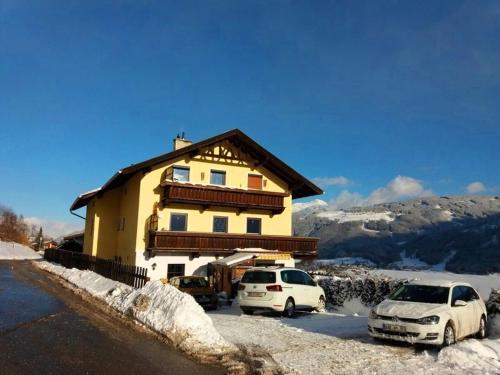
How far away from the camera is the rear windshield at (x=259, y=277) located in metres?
16.3

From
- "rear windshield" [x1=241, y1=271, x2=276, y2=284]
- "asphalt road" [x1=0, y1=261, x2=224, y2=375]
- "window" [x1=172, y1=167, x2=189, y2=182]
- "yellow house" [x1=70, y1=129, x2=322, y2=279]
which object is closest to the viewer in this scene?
"asphalt road" [x1=0, y1=261, x2=224, y2=375]

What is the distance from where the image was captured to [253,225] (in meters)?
30.5

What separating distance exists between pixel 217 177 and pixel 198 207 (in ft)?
8.32

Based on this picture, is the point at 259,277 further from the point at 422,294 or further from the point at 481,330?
the point at 481,330

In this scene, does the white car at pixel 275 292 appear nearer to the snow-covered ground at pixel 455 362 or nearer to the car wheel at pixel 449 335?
the car wheel at pixel 449 335

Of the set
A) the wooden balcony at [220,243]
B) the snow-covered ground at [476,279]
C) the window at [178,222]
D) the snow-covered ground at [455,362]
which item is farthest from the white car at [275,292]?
the window at [178,222]

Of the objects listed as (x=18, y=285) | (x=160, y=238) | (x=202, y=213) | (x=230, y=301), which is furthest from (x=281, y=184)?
(x=18, y=285)

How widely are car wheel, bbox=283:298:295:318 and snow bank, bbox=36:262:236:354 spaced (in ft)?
16.7

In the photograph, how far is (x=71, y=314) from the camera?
12.6m

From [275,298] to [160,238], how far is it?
11.7 meters

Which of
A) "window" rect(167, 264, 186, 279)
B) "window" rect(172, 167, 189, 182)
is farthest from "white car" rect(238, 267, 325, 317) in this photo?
"window" rect(172, 167, 189, 182)

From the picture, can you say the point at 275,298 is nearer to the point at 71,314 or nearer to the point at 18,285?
the point at 71,314

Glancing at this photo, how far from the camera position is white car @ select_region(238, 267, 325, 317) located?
15.9m

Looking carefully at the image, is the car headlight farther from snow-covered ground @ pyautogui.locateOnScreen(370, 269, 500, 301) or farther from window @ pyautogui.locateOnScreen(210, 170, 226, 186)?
window @ pyautogui.locateOnScreen(210, 170, 226, 186)
